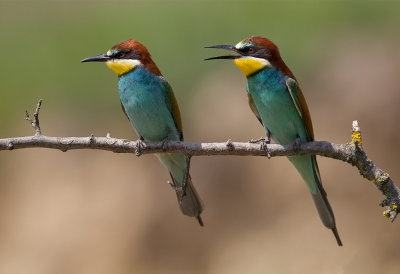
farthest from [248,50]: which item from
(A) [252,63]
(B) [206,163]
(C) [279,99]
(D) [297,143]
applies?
(B) [206,163]

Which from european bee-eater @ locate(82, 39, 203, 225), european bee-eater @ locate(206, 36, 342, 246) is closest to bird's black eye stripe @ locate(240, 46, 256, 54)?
european bee-eater @ locate(206, 36, 342, 246)

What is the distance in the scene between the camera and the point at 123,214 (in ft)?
15.9

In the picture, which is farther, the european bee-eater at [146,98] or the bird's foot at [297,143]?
the european bee-eater at [146,98]

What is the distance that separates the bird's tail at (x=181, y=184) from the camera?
2.98 m

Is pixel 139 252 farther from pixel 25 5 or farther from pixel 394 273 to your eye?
pixel 25 5

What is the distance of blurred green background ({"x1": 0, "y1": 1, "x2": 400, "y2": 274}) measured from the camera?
4.58 m

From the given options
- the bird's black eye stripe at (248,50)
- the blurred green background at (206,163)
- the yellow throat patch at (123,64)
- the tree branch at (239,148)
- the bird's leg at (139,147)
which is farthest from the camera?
the blurred green background at (206,163)

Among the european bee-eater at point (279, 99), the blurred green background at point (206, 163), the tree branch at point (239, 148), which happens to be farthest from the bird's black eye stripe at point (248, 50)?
the blurred green background at point (206, 163)

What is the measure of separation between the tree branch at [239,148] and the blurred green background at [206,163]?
1886mm

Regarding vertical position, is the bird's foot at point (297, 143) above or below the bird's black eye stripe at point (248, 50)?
below

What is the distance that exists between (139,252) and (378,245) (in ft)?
4.58

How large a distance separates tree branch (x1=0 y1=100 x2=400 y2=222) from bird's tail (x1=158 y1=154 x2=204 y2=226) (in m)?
0.35

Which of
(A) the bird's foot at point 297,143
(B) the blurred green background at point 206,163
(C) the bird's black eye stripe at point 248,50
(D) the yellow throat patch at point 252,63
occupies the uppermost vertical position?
(C) the bird's black eye stripe at point 248,50

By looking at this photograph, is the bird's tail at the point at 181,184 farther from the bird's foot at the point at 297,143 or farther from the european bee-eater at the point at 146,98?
the bird's foot at the point at 297,143
